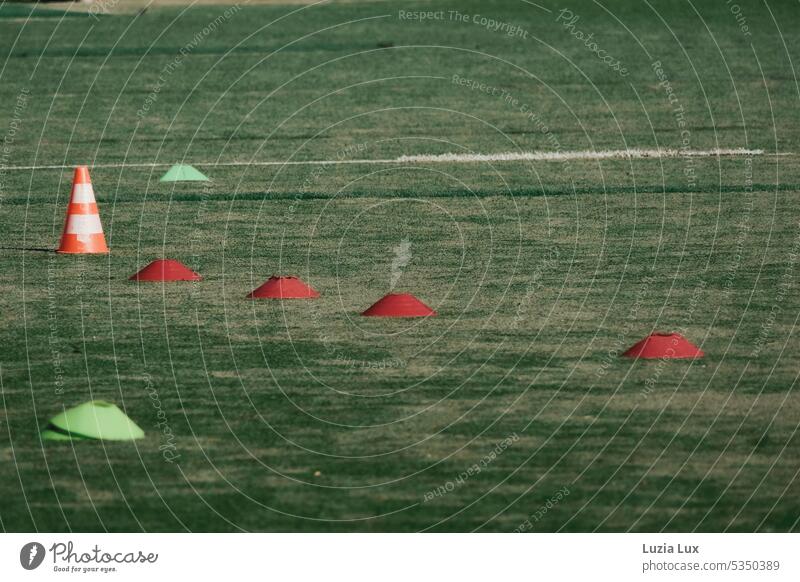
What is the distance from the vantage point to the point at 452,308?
9812 mm

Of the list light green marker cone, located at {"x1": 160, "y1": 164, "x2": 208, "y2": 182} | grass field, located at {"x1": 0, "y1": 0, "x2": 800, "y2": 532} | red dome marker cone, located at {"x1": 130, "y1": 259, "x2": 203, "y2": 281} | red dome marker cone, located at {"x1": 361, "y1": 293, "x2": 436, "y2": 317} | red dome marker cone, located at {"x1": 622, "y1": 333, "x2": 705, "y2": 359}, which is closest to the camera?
grass field, located at {"x1": 0, "y1": 0, "x2": 800, "y2": 532}

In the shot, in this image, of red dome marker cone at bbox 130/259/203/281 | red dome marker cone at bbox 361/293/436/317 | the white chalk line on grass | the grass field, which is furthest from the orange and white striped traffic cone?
the white chalk line on grass

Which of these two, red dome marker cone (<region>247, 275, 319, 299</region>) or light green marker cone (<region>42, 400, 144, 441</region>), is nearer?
light green marker cone (<region>42, 400, 144, 441</region>)

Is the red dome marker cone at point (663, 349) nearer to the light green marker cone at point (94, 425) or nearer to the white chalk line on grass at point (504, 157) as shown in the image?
the light green marker cone at point (94, 425)

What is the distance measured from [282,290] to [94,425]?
9.60ft

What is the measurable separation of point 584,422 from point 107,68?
17.4 metres

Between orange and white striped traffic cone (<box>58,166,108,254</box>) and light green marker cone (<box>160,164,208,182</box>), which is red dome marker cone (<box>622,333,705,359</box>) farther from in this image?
light green marker cone (<box>160,164,208,182</box>)

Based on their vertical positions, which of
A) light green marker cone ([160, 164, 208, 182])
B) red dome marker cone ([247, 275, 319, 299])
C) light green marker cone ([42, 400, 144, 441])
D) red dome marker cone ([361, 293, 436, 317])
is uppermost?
light green marker cone ([160, 164, 208, 182])

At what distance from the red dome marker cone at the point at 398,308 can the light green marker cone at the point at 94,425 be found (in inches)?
98.2

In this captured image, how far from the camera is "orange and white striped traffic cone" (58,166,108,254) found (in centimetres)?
1161

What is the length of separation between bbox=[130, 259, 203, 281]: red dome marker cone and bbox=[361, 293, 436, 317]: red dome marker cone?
1.49m

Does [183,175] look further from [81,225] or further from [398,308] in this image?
[398,308]

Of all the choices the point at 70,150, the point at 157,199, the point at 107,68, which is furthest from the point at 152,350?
the point at 107,68

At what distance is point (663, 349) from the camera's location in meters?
8.60
